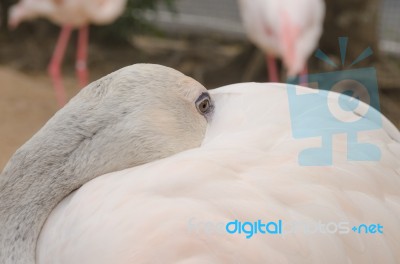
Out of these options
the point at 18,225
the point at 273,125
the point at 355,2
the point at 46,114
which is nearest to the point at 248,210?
the point at 273,125

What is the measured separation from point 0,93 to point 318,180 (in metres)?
3.58

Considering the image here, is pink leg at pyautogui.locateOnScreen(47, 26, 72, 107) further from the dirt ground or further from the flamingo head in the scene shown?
the flamingo head

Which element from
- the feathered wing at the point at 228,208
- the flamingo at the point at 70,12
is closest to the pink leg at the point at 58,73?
the flamingo at the point at 70,12

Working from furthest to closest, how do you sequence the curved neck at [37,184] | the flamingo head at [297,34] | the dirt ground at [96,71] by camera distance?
the dirt ground at [96,71] → the flamingo head at [297,34] → the curved neck at [37,184]

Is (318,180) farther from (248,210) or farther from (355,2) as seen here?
(355,2)

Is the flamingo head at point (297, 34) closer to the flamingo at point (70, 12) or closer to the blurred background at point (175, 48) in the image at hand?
the blurred background at point (175, 48)

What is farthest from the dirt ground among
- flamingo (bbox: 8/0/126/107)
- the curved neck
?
the curved neck

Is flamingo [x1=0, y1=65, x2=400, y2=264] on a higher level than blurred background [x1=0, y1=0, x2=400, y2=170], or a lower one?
higher

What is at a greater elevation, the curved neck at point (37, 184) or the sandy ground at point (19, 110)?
the curved neck at point (37, 184)

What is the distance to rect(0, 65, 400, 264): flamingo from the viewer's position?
116 centimetres

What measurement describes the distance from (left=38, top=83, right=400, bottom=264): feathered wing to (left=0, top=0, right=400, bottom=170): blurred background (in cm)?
252

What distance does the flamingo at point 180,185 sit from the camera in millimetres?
1157

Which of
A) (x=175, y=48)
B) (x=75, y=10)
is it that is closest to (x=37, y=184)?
(x=75, y=10)

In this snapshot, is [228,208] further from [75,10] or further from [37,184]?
[75,10]
